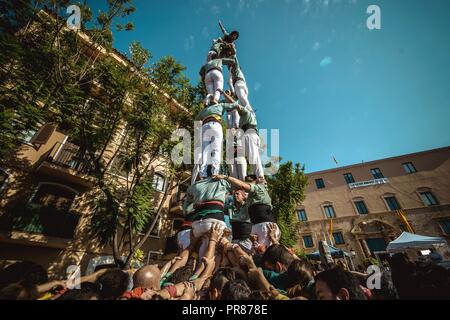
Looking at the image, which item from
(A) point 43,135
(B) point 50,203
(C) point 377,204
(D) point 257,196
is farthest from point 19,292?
(C) point 377,204

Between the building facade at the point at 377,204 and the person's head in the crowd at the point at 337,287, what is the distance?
24.6 metres

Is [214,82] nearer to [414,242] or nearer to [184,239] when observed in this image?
[184,239]

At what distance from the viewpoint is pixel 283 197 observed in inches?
522

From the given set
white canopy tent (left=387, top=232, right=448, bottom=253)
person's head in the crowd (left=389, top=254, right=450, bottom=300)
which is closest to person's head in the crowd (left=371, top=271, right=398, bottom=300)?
person's head in the crowd (left=389, top=254, right=450, bottom=300)

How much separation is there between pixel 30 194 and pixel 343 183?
30.5 metres

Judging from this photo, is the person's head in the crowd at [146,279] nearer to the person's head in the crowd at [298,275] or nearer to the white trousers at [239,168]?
the person's head in the crowd at [298,275]

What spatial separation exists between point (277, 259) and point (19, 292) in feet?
7.96

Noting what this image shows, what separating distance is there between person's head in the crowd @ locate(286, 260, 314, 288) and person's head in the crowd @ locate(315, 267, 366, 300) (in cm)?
30

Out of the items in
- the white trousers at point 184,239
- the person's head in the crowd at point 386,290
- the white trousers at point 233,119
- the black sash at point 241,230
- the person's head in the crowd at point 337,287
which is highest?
the white trousers at point 233,119

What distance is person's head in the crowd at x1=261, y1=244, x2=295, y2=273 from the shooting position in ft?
6.74

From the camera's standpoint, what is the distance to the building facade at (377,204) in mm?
20188

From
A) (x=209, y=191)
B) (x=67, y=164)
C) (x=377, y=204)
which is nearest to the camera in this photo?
(x=209, y=191)

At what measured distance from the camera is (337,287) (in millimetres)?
1409

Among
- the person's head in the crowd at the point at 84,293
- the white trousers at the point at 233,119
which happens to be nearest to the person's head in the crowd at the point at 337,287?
the person's head in the crowd at the point at 84,293
